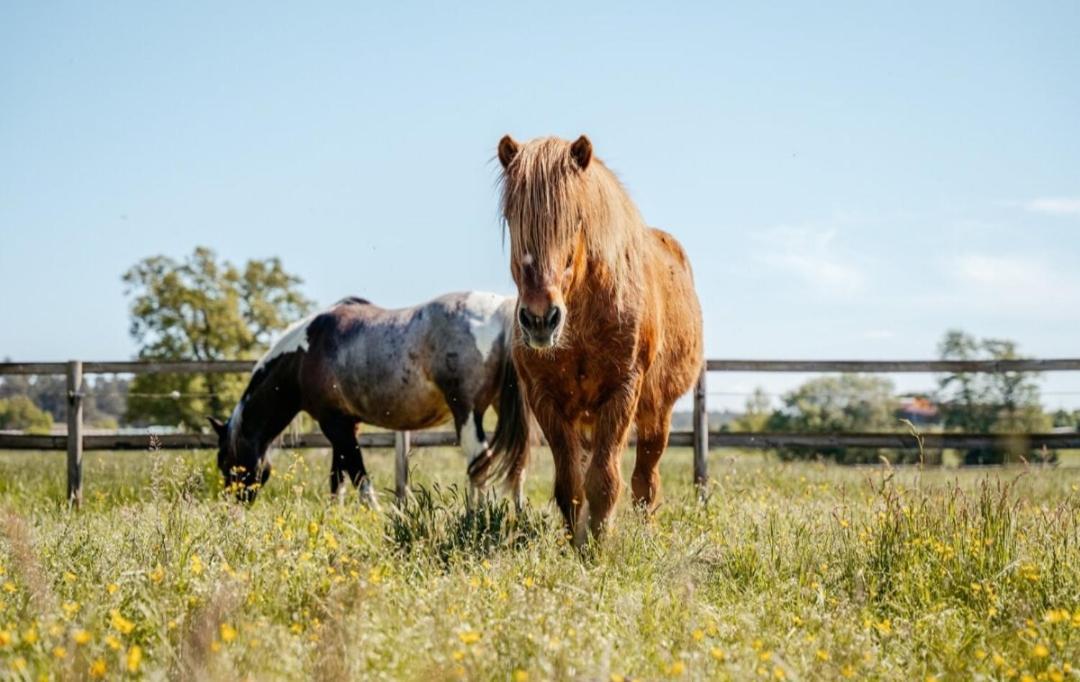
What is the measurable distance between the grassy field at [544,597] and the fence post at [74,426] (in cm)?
441

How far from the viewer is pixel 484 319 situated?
759cm

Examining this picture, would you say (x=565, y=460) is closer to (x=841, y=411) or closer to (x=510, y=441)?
(x=510, y=441)

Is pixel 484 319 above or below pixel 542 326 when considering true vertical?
above

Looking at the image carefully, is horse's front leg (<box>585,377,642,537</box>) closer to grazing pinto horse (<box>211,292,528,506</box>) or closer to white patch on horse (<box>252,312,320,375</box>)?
grazing pinto horse (<box>211,292,528,506</box>)

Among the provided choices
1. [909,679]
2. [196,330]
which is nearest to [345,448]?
[909,679]

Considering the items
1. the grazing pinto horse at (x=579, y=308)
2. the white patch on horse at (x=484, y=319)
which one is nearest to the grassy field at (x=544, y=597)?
the grazing pinto horse at (x=579, y=308)

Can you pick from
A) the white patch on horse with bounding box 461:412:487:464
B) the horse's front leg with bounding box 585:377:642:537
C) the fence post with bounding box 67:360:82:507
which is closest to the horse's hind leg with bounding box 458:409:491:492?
the white patch on horse with bounding box 461:412:487:464

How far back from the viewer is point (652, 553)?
4367mm

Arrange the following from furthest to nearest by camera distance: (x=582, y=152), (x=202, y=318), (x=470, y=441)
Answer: (x=202, y=318) → (x=470, y=441) → (x=582, y=152)

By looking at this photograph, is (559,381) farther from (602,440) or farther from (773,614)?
(773,614)

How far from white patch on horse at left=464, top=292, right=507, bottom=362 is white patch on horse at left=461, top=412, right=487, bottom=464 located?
21.5 inches

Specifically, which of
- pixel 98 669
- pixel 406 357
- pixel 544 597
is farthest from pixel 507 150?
pixel 406 357

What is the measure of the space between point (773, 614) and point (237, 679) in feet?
6.90

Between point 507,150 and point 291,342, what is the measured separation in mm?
4708
